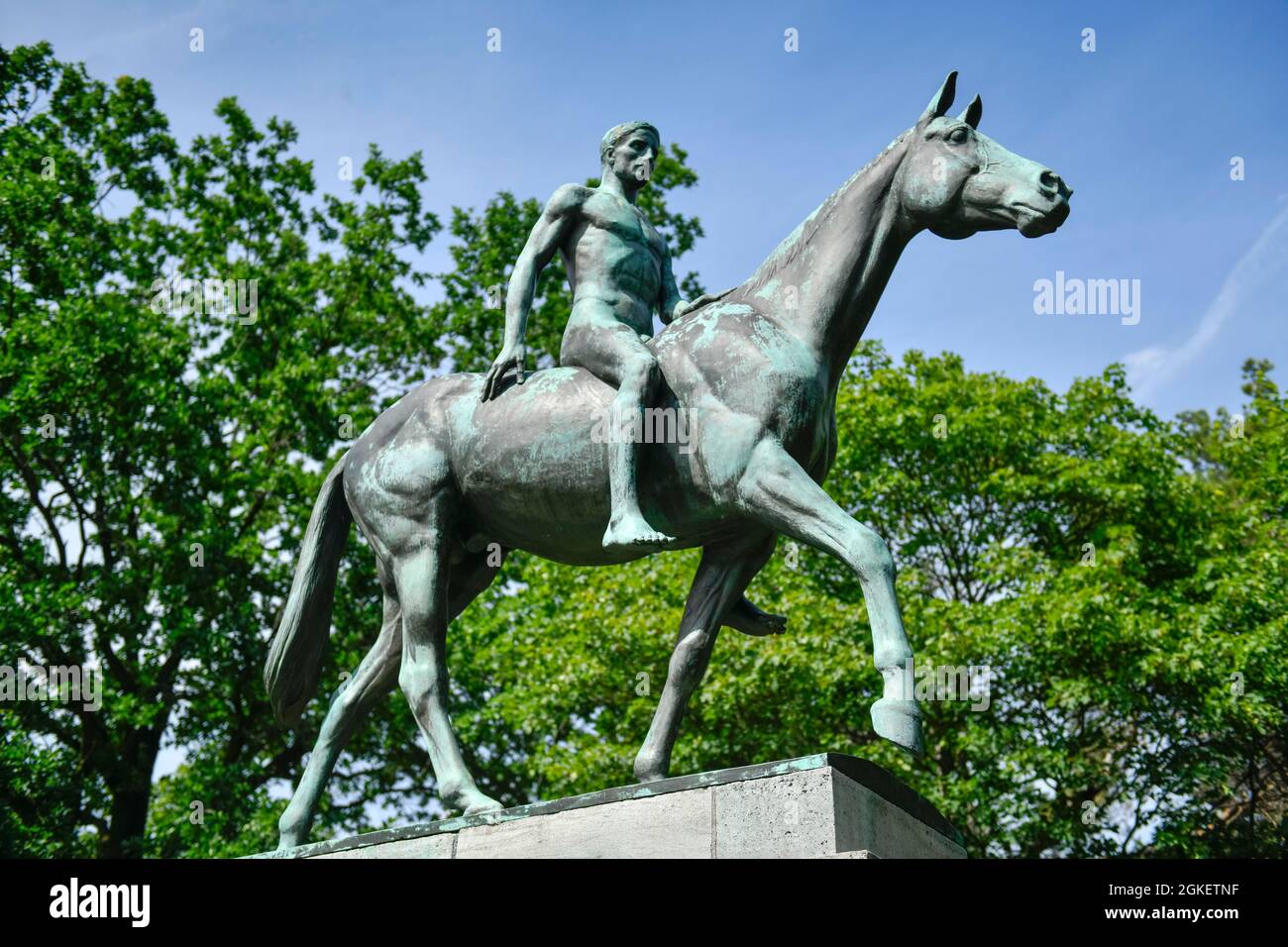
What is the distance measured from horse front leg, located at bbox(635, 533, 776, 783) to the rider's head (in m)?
2.28

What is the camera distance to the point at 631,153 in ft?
25.9

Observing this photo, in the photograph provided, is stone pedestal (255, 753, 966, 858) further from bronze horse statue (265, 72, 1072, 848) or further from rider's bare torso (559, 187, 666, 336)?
rider's bare torso (559, 187, 666, 336)

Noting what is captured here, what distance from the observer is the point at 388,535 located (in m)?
7.64

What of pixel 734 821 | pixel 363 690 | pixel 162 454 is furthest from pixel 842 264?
pixel 162 454

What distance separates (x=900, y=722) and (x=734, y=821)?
0.82 metres

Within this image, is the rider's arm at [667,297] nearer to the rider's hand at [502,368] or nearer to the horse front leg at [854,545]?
the rider's hand at [502,368]

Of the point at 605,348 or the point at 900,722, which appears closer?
the point at 900,722

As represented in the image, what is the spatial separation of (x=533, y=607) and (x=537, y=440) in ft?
52.4

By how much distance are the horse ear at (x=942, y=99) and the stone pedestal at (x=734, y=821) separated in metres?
3.44

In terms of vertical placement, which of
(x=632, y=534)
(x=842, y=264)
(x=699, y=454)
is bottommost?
(x=632, y=534)

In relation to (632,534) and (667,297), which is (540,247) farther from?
(632,534)

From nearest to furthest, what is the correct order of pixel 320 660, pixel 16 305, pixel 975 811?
pixel 320 660 → pixel 975 811 → pixel 16 305
